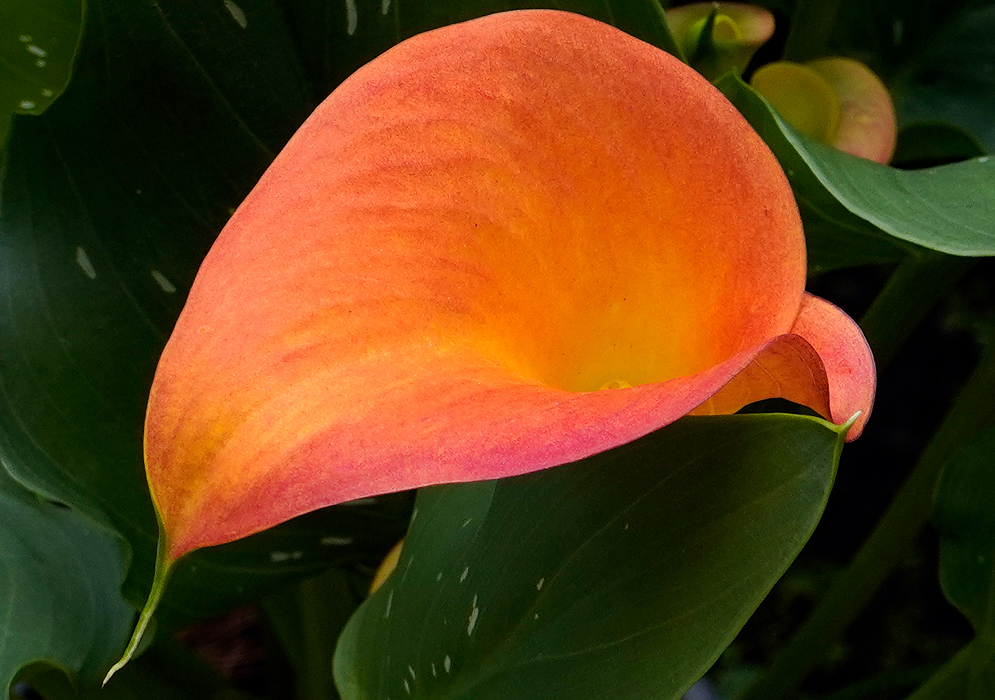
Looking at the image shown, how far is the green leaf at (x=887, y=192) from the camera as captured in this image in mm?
317

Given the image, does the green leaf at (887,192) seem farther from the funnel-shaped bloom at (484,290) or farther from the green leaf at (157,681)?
the green leaf at (157,681)

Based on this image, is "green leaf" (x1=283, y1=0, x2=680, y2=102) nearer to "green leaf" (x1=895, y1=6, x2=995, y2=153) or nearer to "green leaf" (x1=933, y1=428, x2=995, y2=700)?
"green leaf" (x1=933, y1=428, x2=995, y2=700)

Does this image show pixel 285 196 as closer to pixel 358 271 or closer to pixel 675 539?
pixel 358 271

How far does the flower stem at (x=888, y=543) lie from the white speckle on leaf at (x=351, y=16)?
423 mm

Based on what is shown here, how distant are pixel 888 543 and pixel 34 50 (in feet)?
1.83

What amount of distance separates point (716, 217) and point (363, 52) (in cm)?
19

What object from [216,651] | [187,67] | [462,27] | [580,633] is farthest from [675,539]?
[216,651]

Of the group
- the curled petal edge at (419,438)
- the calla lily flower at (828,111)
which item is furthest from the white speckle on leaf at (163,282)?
the calla lily flower at (828,111)

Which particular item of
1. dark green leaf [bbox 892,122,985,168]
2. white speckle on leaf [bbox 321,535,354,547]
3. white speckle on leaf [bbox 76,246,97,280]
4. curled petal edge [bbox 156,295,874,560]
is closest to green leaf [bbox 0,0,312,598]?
white speckle on leaf [bbox 76,246,97,280]

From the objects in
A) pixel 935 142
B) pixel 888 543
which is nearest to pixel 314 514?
pixel 888 543

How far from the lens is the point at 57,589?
46 cm

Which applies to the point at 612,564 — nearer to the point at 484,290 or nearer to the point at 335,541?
the point at 484,290

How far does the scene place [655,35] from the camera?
15.6 inches

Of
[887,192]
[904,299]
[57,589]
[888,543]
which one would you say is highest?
[887,192]
